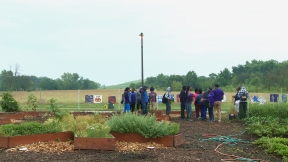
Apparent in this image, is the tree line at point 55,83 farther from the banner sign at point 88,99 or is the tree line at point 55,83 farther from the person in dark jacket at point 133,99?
the person in dark jacket at point 133,99

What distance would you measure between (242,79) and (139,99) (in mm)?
46822

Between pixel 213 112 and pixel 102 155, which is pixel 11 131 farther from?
pixel 213 112

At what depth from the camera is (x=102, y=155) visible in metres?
8.19

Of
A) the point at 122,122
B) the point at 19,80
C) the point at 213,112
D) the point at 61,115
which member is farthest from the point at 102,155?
the point at 19,80

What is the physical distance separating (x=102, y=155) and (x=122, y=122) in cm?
189

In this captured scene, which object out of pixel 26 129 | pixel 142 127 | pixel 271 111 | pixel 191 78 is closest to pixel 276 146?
pixel 142 127

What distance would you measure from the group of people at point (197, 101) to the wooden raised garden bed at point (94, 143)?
24.8ft

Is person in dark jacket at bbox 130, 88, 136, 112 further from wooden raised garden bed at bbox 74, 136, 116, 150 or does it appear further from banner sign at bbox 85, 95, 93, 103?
banner sign at bbox 85, 95, 93, 103

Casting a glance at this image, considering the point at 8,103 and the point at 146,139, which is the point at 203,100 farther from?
the point at 8,103

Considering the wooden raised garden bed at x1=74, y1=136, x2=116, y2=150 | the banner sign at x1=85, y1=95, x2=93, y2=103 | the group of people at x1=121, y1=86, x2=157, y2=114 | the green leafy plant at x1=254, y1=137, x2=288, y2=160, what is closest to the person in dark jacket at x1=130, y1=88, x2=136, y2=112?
the group of people at x1=121, y1=86, x2=157, y2=114

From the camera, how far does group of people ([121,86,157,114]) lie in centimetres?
1988

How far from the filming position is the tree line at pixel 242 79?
1821 inches

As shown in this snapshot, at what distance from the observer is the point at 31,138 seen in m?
9.43

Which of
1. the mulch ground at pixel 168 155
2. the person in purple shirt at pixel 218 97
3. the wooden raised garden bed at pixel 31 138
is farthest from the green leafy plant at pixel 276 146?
the person in purple shirt at pixel 218 97
